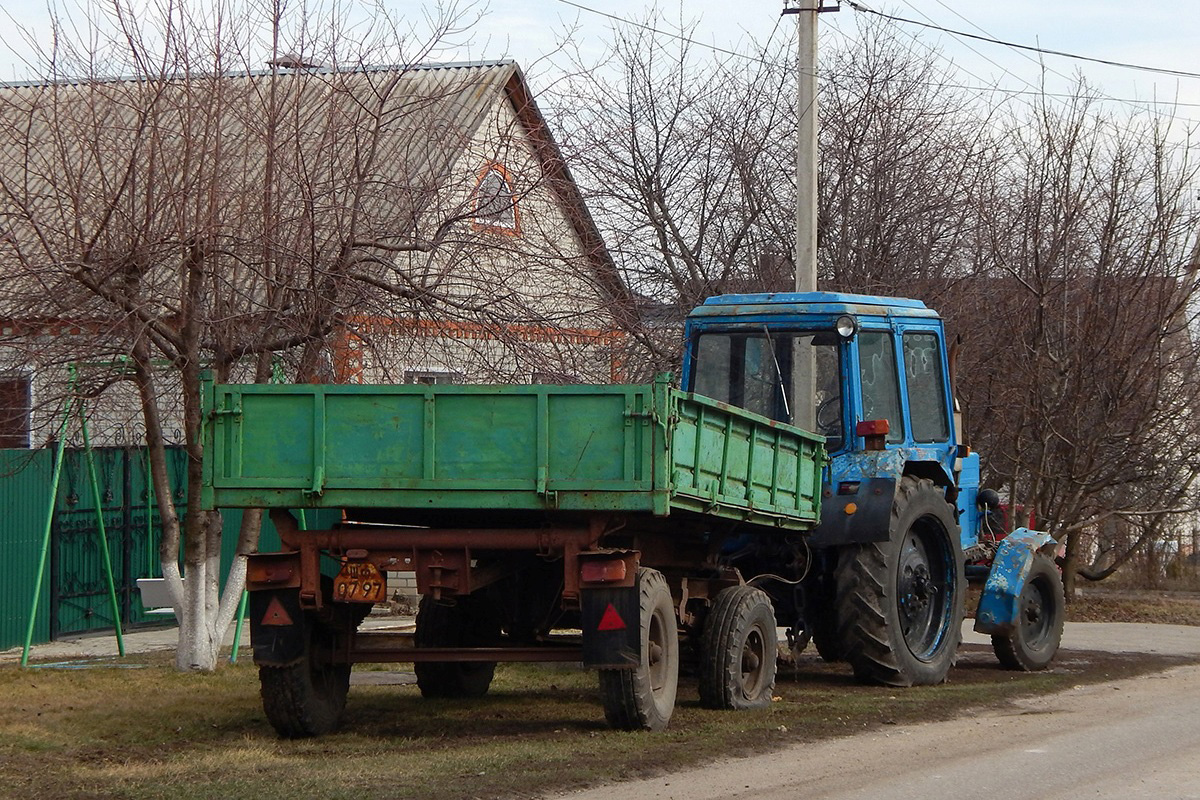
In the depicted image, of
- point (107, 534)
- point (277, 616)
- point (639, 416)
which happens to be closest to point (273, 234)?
point (277, 616)

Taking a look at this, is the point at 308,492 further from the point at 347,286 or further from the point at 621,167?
the point at 621,167

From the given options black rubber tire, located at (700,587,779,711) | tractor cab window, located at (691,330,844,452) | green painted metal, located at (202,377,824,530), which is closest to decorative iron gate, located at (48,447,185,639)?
tractor cab window, located at (691,330,844,452)

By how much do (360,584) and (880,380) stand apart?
507cm

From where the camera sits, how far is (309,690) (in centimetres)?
938

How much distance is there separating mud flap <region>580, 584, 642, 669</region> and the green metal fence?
7.51 m

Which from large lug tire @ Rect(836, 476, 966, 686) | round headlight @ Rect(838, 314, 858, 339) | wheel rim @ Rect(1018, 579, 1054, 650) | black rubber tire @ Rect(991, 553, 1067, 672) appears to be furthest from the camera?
wheel rim @ Rect(1018, 579, 1054, 650)

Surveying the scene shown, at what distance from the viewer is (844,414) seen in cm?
1214

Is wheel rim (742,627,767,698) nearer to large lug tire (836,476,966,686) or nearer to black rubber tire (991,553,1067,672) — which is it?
large lug tire (836,476,966,686)

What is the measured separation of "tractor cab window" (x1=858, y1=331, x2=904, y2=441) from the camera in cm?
1225

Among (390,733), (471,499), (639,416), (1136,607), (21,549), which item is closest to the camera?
(639,416)

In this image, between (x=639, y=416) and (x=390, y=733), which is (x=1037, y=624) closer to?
(x=390, y=733)

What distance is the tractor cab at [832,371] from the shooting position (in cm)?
1204

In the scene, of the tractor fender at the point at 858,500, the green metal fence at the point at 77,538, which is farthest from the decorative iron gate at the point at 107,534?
the tractor fender at the point at 858,500

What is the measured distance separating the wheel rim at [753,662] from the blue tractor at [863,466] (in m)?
0.93
